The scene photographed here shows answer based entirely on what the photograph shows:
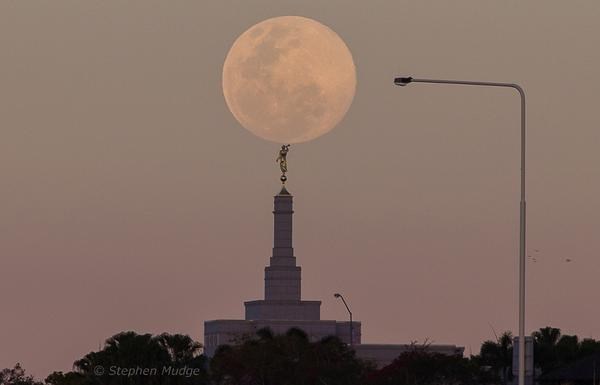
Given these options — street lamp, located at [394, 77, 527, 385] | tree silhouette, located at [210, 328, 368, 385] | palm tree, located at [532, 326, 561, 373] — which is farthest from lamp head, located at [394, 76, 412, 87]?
palm tree, located at [532, 326, 561, 373]

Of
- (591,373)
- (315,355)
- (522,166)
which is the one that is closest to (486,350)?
(315,355)

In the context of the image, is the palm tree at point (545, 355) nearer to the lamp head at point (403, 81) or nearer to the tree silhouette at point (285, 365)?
the tree silhouette at point (285, 365)

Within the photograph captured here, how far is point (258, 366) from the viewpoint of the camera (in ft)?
411

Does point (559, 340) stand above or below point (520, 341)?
above

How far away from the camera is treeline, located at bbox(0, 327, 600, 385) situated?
416ft

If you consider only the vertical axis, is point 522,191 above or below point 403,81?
below

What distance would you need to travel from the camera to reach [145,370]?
129000 mm

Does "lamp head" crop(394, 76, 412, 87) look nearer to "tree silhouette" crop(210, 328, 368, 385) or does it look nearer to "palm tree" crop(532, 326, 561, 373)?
"tree silhouette" crop(210, 328, 368, 385)

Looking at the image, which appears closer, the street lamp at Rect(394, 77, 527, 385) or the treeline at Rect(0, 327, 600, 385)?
the street lamp at Rect(394, 77, 527, 385)

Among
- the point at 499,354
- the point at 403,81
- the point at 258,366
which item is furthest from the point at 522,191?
the point at 499,354

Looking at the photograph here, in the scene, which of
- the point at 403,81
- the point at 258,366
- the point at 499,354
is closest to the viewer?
the point at 403,81

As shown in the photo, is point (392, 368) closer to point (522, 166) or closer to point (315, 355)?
point (315, 355)

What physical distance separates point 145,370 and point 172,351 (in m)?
5.63

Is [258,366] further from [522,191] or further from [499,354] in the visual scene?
[522,191]
